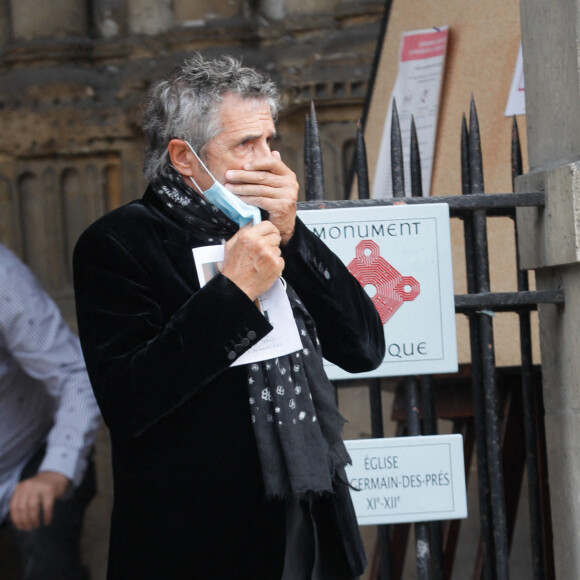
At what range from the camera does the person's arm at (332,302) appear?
6.58 ft

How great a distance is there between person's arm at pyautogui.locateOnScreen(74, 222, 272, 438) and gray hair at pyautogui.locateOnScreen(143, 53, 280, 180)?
19cm

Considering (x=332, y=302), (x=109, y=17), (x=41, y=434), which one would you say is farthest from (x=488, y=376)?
(x=109, y=17)

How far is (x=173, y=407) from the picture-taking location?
1791 millimetres

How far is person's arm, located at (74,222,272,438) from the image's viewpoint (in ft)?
5.87

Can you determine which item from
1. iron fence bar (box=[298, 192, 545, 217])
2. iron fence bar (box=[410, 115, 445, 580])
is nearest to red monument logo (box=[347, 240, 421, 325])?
iron fence bar (box=[298, 192, 545, 217])

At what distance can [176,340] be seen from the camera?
179 cm

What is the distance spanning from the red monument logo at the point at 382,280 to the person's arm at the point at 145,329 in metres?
0.94

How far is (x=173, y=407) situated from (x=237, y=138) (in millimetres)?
484

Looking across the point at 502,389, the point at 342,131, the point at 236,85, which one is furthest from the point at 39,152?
the point at 236,85

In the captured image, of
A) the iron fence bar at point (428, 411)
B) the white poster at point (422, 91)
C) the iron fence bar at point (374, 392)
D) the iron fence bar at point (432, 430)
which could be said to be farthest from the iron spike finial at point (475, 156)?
the white poster at point (422, 91)

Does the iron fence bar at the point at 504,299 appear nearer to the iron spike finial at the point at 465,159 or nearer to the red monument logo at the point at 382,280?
the red monument logo at the point at 382,280

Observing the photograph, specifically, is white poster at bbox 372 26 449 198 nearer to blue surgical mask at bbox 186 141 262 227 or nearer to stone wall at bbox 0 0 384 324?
stone wall at bbox 0 0 384 324

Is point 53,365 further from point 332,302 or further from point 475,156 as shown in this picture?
point 332,302

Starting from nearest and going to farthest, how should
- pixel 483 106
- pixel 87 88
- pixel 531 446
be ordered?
1. pixel 531 446
2. pixel 483 106
3. pixel 87 88
